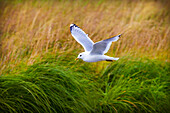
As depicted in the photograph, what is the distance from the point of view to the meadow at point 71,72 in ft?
7.75

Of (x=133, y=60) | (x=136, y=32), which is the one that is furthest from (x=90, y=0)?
(x=133, y=60)

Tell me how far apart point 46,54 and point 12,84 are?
24.0 inches

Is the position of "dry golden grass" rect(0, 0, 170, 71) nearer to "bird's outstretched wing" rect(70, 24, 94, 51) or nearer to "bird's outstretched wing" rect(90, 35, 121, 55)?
"bird's outstretched wing" rect(70, 24, 94, 51)

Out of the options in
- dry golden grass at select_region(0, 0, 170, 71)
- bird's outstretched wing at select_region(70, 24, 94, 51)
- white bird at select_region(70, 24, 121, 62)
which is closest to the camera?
white bird at select_region(70, 24, 121, 62)

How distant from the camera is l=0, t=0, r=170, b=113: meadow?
7.75ft

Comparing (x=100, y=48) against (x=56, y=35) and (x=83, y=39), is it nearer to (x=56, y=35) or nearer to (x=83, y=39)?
(x=83, y=39)

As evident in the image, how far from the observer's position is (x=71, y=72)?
2648 millimetres

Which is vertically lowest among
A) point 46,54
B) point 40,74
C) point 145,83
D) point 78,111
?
point 78,111

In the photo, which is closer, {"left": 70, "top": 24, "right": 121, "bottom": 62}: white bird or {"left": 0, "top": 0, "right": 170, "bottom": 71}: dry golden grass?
{"left": 70, "top": 24, "right": 121, "bottom": 62}: white bird

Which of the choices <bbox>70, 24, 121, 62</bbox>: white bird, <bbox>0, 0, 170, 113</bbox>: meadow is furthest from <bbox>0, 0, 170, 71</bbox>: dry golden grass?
<bbox>70, 24, 121, 62</bbox>: white bird

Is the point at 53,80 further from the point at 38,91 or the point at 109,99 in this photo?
the point at 109,99

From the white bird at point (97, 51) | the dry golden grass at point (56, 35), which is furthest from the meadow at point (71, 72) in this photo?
the white bird at point (97, 51)

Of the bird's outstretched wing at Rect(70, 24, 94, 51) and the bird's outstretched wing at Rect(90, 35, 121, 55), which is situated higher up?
the bird's outstretched wing at Rect(70, 24, 94, 51)

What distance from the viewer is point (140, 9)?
616 centimetres
